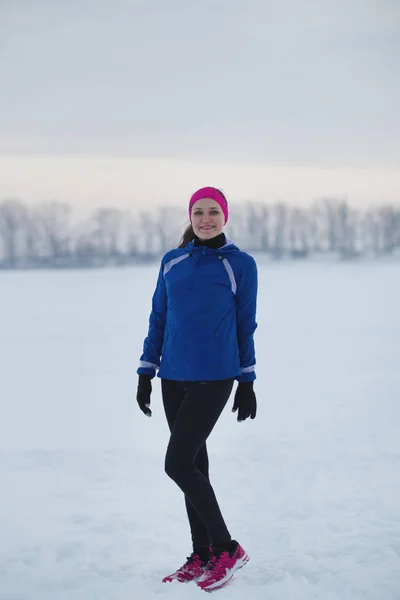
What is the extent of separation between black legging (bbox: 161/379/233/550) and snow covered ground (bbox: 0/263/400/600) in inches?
14.1

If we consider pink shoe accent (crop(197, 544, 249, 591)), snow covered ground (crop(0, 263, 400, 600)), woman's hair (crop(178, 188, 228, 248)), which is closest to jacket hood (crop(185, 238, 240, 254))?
woman's hair (crop(178, 188, 228, 248))

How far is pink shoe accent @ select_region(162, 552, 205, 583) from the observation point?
3031 mm

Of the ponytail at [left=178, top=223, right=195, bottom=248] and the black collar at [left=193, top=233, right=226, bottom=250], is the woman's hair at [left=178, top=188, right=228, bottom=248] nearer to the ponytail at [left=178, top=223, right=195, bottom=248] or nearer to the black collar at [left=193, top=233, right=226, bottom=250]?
the ponytail at [left=178, top=223, right=195, bottom=248]

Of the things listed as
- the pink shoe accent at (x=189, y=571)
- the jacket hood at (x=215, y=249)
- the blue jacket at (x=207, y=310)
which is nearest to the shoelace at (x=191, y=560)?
the pink shoe accent at (x=189, y=571)

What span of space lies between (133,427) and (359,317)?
35.4 ft

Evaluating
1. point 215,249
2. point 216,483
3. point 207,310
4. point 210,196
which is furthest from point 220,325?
point 216,483

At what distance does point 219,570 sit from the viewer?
2961 mm

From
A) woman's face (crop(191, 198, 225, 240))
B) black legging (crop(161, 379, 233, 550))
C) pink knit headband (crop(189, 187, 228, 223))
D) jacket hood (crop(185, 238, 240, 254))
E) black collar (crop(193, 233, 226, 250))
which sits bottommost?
black legging (crop(161, 379, 233, 550))

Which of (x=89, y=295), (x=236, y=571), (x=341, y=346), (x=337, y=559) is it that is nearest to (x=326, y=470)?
(x=337, y=559)

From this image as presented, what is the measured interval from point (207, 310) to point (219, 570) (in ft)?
4.01

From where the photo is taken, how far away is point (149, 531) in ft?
12.0

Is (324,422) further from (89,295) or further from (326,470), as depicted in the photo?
(89,295)

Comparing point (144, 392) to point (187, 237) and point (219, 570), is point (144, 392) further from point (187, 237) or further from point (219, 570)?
point (219, 570)

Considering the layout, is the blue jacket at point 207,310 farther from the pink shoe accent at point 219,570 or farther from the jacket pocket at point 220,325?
the pink shoe accent at point 219,570
